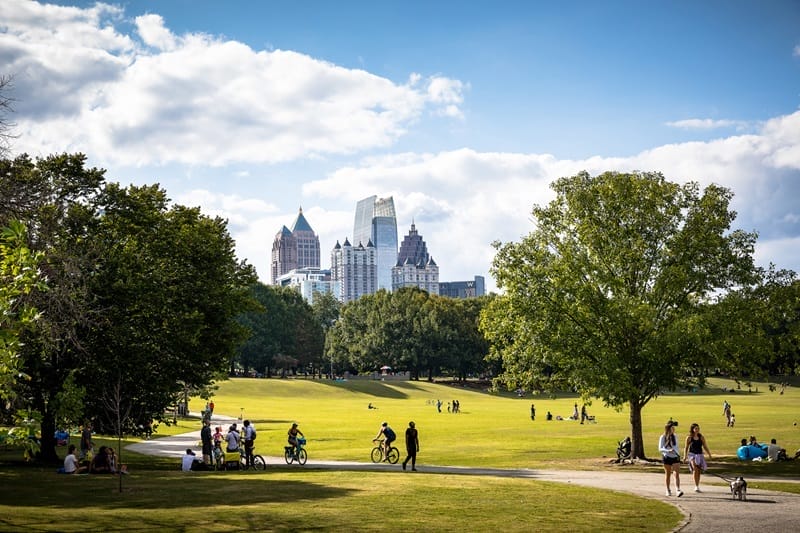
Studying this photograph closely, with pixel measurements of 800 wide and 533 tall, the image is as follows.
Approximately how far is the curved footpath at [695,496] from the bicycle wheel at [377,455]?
1208 mm

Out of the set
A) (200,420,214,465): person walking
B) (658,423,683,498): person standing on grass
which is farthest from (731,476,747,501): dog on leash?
(200,420,214,465): person walking

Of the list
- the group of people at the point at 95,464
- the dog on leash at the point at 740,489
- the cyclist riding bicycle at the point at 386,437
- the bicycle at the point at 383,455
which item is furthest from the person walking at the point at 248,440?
the dog on leash at the point at 740,489

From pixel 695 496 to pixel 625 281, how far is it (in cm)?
1458

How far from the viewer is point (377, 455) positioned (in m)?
37.4

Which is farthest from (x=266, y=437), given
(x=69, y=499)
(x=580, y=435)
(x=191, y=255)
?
(x=69, y=499)

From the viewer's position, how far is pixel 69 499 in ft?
72.0

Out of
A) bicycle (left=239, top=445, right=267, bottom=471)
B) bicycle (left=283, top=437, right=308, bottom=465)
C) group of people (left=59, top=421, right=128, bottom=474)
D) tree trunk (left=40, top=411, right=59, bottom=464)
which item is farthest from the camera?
bicycle (left=283, top=437, right=308, bottom=465)

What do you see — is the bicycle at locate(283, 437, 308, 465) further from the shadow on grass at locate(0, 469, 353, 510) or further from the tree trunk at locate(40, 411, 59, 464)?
the tree trunk at locate(40, 411, 59, 464)

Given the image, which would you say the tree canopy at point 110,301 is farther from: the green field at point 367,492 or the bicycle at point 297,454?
the bicycle at point 297,454

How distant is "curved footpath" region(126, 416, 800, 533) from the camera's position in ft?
58.1

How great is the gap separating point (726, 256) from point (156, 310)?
77.3ft

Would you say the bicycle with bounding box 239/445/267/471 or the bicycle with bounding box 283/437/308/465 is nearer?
the bicycle with bounding box 239/445/267/471

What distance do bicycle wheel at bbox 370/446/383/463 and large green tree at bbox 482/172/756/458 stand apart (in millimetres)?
7466

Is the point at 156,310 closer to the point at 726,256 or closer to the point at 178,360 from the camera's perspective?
the point at 178,360
